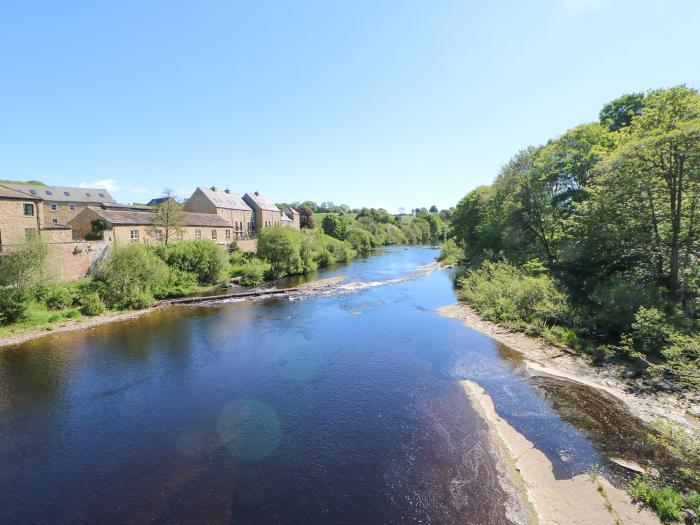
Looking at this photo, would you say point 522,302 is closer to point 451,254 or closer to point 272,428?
point 272,428

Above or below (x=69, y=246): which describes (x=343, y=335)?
below

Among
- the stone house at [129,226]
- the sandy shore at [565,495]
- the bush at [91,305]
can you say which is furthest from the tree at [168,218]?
the sandy shore at [565,495]

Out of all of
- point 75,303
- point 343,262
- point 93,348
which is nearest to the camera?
point 93,348

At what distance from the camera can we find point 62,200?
A: 1991 inches

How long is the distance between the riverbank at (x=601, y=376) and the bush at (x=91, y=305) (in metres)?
26.4

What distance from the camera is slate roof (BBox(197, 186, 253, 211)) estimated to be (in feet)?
173

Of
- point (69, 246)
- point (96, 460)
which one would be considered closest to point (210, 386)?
point (96, 460)

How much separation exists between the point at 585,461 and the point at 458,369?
6.59 m

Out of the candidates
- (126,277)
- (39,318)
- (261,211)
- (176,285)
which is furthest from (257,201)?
(39,318)

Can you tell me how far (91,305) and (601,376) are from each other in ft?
101

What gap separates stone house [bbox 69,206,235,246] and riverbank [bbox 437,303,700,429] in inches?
1238

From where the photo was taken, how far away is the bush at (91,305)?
23.7m

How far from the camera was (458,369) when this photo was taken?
15.7 metres

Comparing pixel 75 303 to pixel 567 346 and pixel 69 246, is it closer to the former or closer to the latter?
pixel 69 246
